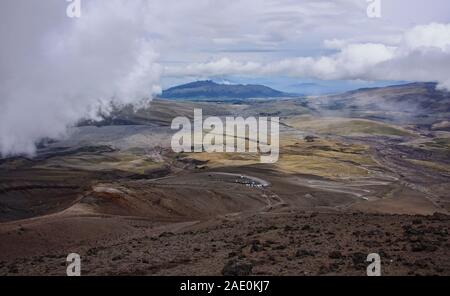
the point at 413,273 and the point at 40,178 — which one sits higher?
the point at 413,273

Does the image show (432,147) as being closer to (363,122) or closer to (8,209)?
(363,122)

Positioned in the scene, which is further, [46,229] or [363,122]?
[363,122]

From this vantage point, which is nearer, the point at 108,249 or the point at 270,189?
the point at 108,249

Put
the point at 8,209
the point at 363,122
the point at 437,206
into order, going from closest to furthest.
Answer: the point at 8,209 → the point at 437,206 → the point at 363,122

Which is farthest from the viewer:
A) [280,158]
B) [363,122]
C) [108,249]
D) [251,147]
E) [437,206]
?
[363,122]

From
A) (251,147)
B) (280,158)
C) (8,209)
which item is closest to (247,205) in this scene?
(8,209)
